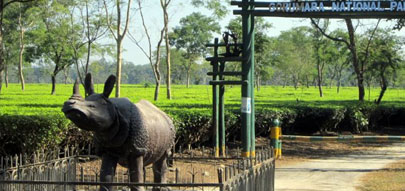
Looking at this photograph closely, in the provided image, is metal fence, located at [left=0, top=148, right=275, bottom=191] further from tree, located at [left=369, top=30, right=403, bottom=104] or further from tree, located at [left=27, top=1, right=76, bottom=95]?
tree, located at [left=27, top=1, right=76, bottom=95]

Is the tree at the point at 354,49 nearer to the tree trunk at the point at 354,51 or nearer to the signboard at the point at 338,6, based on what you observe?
the tree trunk at the point at 354,51

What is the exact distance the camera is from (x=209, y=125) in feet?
48.6

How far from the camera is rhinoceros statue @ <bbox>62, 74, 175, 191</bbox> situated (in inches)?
218

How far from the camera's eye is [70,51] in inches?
1672

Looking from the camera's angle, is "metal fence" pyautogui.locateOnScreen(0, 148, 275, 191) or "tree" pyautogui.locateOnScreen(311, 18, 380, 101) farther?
"tree" pyautogui.locateOnScreen(311, 18, 380, 101)

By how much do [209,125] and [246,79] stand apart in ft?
12.4

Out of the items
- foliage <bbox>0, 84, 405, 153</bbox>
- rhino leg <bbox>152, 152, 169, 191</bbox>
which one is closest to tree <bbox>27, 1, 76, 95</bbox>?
foliage <bbox>0, 84, 405, 153</bbox>

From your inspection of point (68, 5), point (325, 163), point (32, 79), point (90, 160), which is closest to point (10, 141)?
point (90, 160)

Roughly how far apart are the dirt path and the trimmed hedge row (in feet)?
8.87

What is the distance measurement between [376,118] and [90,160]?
14522 millimetres

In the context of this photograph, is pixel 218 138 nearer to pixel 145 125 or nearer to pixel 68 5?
pixel 145 125

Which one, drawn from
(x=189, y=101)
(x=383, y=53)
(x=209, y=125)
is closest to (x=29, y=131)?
(x=209, y=125)

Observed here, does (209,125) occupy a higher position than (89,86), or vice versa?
(89,86)

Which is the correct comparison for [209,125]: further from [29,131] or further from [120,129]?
[120,129]
